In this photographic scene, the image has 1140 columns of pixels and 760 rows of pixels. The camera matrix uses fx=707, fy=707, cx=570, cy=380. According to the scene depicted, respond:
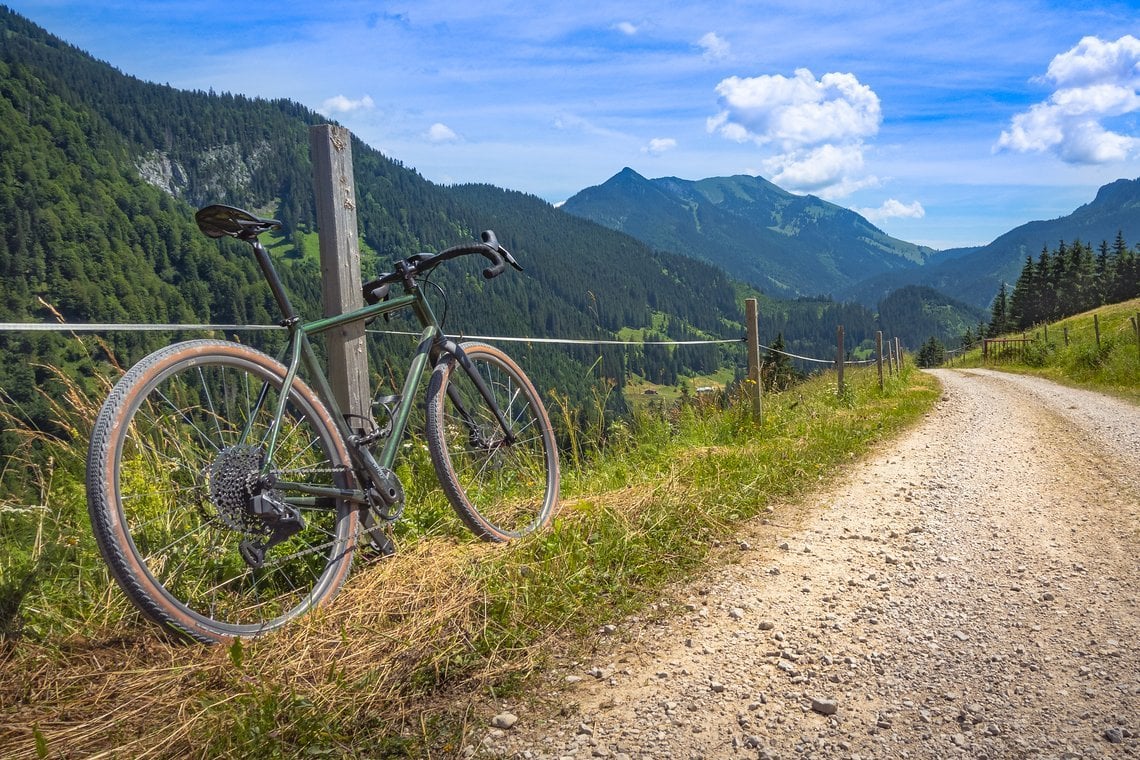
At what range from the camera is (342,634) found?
271 cm

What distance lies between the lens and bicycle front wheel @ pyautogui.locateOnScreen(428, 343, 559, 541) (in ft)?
12.9

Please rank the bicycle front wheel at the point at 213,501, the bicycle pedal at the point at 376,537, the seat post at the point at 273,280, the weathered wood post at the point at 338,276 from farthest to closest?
the weathered wood post at the point at 338,276, the bicycle pedal at the point at 376,537, the seat post at the point at 273,280, the bicycle front wheel at the point at 213,501

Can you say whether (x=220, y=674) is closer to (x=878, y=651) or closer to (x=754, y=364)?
(x=878, y=651)

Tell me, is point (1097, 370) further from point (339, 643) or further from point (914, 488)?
point (339, 643)

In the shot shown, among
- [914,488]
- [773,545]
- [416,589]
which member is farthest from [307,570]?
[914,488]

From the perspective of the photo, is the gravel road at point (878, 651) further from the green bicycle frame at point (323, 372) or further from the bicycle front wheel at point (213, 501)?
the green bicycle frame at point (323, 372)

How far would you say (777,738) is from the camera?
2.30 meters

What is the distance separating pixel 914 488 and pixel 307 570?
488 cm

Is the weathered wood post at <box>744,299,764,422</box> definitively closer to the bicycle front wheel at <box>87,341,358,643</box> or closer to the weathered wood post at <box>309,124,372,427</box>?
the weathered wood post at <box>309,124,372,427</box>

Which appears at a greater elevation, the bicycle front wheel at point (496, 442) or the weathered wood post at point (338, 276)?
the weathered wood post at point (338, 276)

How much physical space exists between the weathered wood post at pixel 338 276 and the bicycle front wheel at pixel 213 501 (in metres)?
0.45

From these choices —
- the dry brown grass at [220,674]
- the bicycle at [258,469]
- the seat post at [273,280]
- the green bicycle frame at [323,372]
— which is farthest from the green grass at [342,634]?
the seat post at [273,280]

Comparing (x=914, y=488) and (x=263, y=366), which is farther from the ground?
(x=263, y=366)

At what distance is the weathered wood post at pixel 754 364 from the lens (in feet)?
26.3
